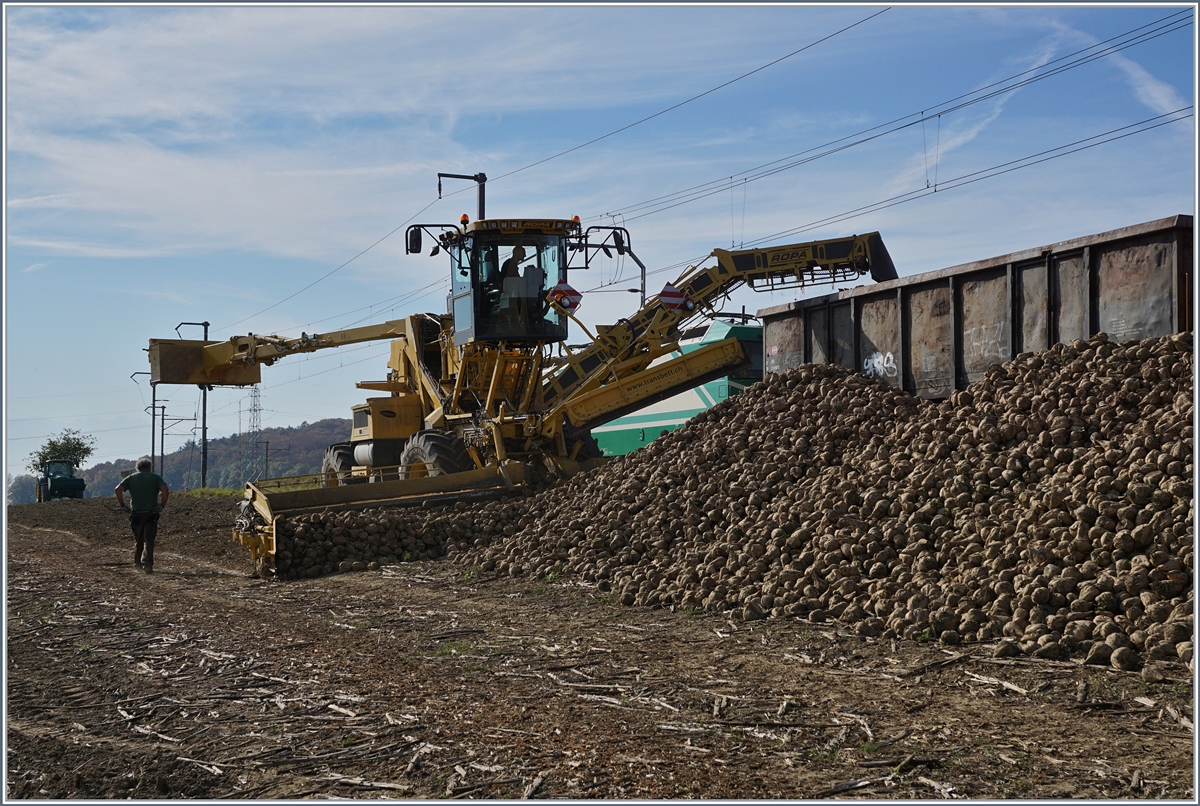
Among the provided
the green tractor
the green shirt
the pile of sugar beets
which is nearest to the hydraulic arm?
the pile of sugar beets

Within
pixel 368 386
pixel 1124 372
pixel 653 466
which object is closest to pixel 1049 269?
pixel 1124 372

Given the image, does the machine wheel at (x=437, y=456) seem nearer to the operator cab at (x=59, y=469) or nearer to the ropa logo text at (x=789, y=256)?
the ropa logo text at (x=789, y=256)

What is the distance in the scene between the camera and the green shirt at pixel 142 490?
43.5ft

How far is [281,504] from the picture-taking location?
517 inches

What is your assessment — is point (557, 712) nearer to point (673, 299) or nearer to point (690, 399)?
point (673, 299)

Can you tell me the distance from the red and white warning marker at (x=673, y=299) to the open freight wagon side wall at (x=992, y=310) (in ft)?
7.86

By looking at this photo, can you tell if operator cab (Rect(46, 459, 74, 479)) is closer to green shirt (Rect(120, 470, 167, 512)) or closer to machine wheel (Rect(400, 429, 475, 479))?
machine wheel (Rect(400, 429, 475, 479))

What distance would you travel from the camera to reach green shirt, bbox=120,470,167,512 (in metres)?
13.3

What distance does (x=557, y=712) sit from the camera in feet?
18.6

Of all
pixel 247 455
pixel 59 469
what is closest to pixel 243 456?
pixel 247 455

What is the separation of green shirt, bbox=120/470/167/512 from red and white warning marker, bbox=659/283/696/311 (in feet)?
25.0

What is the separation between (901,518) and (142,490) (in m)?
9.22

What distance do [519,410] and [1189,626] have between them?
11.1 meters

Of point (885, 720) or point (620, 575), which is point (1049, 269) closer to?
point (620, 575)
